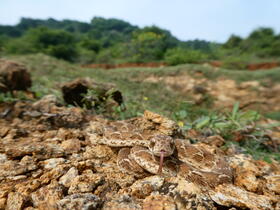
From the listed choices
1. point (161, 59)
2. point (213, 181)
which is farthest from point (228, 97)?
point (213, 181)

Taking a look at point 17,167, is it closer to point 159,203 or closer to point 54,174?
point 54,174

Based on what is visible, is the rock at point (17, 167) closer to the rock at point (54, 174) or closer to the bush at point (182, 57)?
the rock at point (54, 174)

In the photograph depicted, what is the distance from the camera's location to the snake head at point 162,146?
46.2 inches

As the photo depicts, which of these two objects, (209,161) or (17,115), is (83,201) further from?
(17,115)

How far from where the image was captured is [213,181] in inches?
44.9

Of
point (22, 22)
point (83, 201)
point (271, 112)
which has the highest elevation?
point (22, 22)

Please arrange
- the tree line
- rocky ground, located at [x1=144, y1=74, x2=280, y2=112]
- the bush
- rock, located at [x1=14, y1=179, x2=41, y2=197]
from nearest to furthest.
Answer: rock, located at [x1=14, y1=179, x2=41, y2=197] → rocky ground, located at [x1=144, y1=74, x2=280, y2=112] → the bush → the tree line

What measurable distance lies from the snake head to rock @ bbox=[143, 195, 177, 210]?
0.34m

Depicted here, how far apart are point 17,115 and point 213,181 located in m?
2.23

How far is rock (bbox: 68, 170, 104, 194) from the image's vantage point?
2.94 feet

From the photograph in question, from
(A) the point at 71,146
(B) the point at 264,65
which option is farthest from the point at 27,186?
(B) the point at 264,65

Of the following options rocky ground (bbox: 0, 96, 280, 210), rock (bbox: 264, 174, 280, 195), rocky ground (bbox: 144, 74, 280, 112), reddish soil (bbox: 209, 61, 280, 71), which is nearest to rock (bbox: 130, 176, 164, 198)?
rocky ground (bbox: 0, 96, 280, 210)

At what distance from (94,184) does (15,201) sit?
14.7 inches

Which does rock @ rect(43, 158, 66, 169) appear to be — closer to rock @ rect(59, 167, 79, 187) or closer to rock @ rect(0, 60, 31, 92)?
rock @ rect(59, 167, 79, 187)
